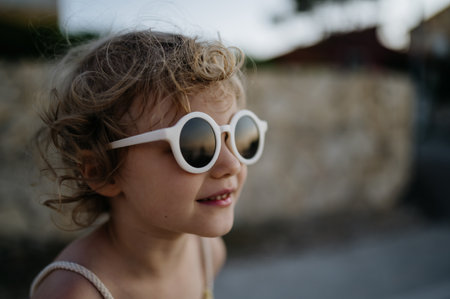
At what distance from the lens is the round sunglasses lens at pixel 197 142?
949 millimetres

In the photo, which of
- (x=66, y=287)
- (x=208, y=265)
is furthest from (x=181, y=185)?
(x=208, y=265)

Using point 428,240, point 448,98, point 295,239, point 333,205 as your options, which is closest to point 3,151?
point 295,239

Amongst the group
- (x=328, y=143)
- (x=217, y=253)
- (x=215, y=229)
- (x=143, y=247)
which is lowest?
(x=328, y=143)

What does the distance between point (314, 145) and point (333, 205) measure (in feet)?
3.48

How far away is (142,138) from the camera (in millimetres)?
953

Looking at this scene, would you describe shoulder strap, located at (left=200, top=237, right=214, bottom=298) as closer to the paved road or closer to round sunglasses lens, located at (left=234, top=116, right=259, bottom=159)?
round sunglasses lens, located at (left=234, top=116, right=259, bottom=159)

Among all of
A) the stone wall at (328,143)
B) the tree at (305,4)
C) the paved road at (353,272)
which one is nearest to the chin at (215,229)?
the paved road at (353,272)

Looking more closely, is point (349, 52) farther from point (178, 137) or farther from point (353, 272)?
point (178, 137)

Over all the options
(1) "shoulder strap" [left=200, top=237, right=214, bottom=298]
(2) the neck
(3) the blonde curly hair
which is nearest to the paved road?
(1) "shoulder strap" [left=200, top=237, right=214, bottom=298]

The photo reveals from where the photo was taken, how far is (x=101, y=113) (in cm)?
103

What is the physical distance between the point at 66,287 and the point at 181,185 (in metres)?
0.47

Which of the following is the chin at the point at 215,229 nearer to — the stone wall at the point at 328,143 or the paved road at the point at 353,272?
the paved road at the point at 353,272

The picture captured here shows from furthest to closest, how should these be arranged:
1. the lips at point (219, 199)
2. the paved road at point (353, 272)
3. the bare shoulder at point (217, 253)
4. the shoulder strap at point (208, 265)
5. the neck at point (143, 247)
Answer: the paved road at point (353, 272)
the bare shoulder at point (217, 253)
the shoulder strap at point (208, 265)
the neck at point (143, 247)
the lips at point (219, 199)

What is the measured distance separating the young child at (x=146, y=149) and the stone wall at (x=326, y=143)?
296 cm
